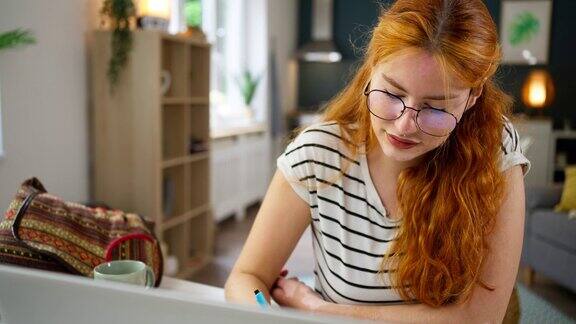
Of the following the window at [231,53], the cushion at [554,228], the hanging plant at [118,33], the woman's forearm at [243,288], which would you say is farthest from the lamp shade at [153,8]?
the cushion at [554,228]

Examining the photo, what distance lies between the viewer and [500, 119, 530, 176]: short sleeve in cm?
101

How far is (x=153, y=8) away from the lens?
276cm

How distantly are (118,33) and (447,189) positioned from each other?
2061 mm

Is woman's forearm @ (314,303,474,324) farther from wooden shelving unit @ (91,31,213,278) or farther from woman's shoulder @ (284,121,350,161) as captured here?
wooden shelving unit @ (91,31,213,278)

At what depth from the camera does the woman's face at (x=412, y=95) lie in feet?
2.69

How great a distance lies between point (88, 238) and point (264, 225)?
0.45 metres

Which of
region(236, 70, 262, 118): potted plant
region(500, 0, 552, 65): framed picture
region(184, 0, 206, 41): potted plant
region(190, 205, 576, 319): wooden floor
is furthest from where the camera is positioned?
region(500, 0, 552, 65): framed picture

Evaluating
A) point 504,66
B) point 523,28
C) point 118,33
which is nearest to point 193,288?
point 118,33

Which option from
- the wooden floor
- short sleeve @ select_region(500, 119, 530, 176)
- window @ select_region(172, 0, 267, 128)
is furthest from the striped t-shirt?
window @ select_region(172, 0, 267, 128)

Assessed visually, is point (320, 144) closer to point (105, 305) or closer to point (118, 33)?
point (105, 305)

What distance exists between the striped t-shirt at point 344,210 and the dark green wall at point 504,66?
14.4 ft

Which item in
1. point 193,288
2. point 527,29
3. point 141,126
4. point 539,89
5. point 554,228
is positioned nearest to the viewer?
point 193,288

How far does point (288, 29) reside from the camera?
6.18m

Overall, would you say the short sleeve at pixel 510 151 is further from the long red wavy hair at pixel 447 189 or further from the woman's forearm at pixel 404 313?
the woman's forearm at pixel 404 313
